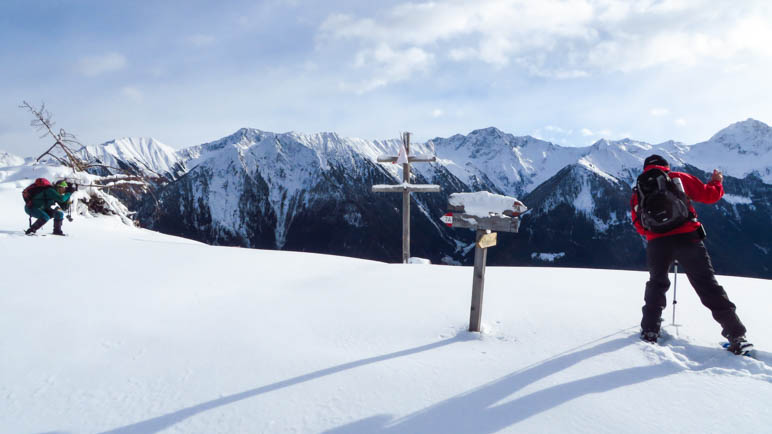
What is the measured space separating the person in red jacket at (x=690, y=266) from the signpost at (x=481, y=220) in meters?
1.59

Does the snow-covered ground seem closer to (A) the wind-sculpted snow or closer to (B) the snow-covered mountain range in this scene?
(A) the wind-sculpted snow

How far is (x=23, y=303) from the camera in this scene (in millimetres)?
4633

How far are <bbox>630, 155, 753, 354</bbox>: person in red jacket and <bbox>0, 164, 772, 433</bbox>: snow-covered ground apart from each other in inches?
9.7

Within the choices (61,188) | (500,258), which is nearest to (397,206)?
(500,258)

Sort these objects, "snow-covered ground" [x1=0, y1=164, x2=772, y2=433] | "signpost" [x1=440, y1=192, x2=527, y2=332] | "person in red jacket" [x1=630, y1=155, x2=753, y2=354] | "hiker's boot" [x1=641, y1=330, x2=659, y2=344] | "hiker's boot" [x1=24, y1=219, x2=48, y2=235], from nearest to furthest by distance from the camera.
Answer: "snow-covered ground" [x1=0, y1=164, x2=772, y2=433] → "person in red jacket" [x1=630, y1=155, x2=753, y2=354] → "hiker's boot" [x1=641, y1=330, x2=659, y2=344] → "signpost" [x1=440, y1=192, x2=527, y2=332] → "hiker's boot" [x1=24, y1=219, x2=48, y2=235]

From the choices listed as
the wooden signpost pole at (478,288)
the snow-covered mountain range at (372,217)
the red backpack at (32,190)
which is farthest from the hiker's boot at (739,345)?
the snow-covered mountain range at (372,217)

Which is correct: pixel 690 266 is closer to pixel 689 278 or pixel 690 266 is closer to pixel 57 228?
pixel 689 278

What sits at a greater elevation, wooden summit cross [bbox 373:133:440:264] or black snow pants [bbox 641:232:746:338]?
wooden summit cross [bbox 373:133:440:264]

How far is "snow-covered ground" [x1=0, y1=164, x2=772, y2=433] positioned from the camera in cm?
288

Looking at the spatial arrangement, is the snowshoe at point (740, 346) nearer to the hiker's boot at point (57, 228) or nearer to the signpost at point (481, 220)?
the signpost at point (481, 220)

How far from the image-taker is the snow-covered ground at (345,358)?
2.88m

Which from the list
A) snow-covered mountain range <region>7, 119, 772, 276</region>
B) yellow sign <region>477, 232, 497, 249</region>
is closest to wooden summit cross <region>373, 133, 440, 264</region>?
yellow sign <region>477, 232, 497, 249</region>

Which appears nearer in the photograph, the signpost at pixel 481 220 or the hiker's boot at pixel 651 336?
the hiker's boot at pixel 651 336

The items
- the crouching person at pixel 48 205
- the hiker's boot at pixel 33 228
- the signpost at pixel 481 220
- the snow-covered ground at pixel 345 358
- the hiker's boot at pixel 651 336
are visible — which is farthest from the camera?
the crouching person at pixel 48 205
